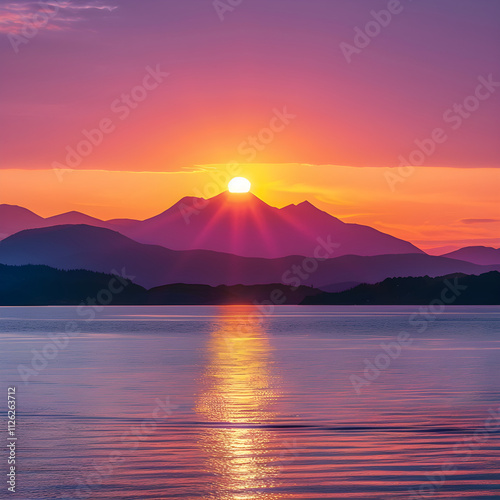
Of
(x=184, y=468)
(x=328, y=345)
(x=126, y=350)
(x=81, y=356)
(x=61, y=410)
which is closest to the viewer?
(x=184, y=468)

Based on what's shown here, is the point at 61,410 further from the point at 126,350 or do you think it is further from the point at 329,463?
the point at 126,350

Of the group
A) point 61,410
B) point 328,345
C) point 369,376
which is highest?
point 328,345

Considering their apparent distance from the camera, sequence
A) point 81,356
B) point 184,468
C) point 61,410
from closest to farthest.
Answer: point 184,468 → point 61,410 → point 81,356

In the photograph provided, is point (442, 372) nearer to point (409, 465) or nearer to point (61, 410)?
point (61, 410)

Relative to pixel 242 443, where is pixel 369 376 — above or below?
above

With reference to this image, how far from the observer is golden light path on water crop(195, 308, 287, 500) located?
20327mm

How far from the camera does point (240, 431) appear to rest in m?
27.6

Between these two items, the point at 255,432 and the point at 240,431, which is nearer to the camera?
the point at 255,432

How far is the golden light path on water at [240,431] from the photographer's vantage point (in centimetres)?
2033

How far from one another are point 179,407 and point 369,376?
1617 cm

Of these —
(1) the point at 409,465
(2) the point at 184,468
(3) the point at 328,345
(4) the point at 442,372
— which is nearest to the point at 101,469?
(2) the point at 184,468

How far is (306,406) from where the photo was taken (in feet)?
111

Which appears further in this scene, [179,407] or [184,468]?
[179,407]

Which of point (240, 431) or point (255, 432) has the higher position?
point (240, 431)
